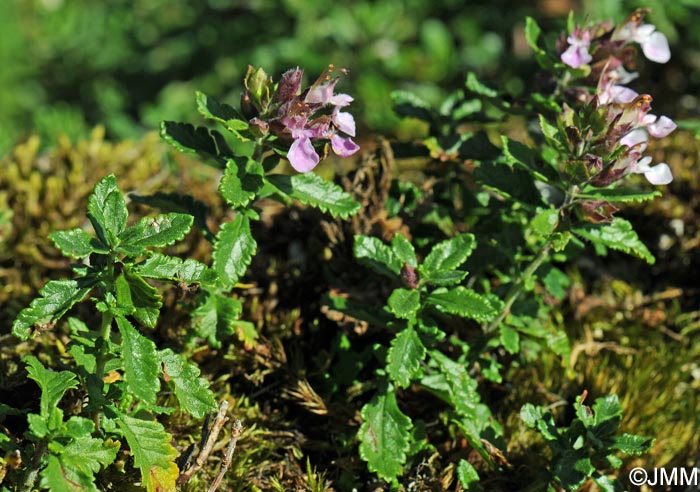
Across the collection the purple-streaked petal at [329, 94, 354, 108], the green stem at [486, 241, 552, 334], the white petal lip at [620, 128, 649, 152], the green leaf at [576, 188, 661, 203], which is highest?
the purple-streaked petal at [329, 94, 354, 108]

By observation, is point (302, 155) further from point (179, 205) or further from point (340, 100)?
point (179, 205)

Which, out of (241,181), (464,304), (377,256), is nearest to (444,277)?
(464,304)

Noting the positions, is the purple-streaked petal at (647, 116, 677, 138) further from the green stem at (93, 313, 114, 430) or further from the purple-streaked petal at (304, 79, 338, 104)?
the green stem at (93, 313, 114, 430)

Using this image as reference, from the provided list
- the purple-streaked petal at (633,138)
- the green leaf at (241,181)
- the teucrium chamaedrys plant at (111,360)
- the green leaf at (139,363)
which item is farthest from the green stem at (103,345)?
the purple-streaked petal at (633,138)

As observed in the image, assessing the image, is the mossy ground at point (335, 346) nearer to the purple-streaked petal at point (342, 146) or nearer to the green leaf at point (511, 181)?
the green leaf at point (511, 181)

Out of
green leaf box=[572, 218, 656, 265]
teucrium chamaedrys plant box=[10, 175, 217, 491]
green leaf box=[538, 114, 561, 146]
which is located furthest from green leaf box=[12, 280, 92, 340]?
green leaf box=[572, 218, 656, 265]

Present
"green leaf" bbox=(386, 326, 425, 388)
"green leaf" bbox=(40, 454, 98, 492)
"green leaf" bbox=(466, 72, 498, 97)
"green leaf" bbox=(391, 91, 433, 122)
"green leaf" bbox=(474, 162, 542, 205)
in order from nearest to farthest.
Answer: "green leaf" bbox=(40, 454, 98, 492) → "green leaf" bbox=(386, 326, 425, 388) → "green leaf" bbox=(474, 162, 542, 205) → "green leaf" bbox=(466, 72, 498, 97) → "green leaf" bbox=(391, 91, 433, 122)

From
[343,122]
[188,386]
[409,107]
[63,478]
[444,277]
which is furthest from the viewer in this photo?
[409,107]
